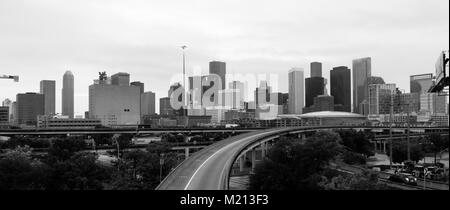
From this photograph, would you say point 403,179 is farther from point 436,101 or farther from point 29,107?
point 29,107

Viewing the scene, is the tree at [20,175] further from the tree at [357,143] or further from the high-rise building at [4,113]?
the high-rise building at [4,113]

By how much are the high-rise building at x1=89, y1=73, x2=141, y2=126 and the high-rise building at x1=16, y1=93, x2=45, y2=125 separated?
2630 centimetres

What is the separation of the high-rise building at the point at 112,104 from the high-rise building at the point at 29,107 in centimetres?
2630

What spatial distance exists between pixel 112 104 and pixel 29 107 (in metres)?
42.8

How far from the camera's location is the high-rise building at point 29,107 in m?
170

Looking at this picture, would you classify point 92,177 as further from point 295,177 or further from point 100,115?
point 100,115

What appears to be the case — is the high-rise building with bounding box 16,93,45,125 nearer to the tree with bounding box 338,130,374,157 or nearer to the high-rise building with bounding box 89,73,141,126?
the high-rise building with bounding box 89,73,141,126

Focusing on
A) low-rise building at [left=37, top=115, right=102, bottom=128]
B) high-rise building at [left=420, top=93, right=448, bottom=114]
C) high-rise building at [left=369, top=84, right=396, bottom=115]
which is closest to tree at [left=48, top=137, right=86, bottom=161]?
high-rise building at [left=420, top=93, right=448, bottom=114]

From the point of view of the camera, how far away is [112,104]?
168 metres

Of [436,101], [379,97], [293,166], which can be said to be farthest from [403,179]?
[379,97]

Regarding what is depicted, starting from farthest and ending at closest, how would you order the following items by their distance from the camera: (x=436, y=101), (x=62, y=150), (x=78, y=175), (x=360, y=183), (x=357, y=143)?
(x=357, y=143), (x=62, y=150), (x=436, y=101), (x=78, y=175), (x=360, y=183)

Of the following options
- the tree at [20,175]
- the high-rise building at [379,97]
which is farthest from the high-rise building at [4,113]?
the tree at [20,175]
